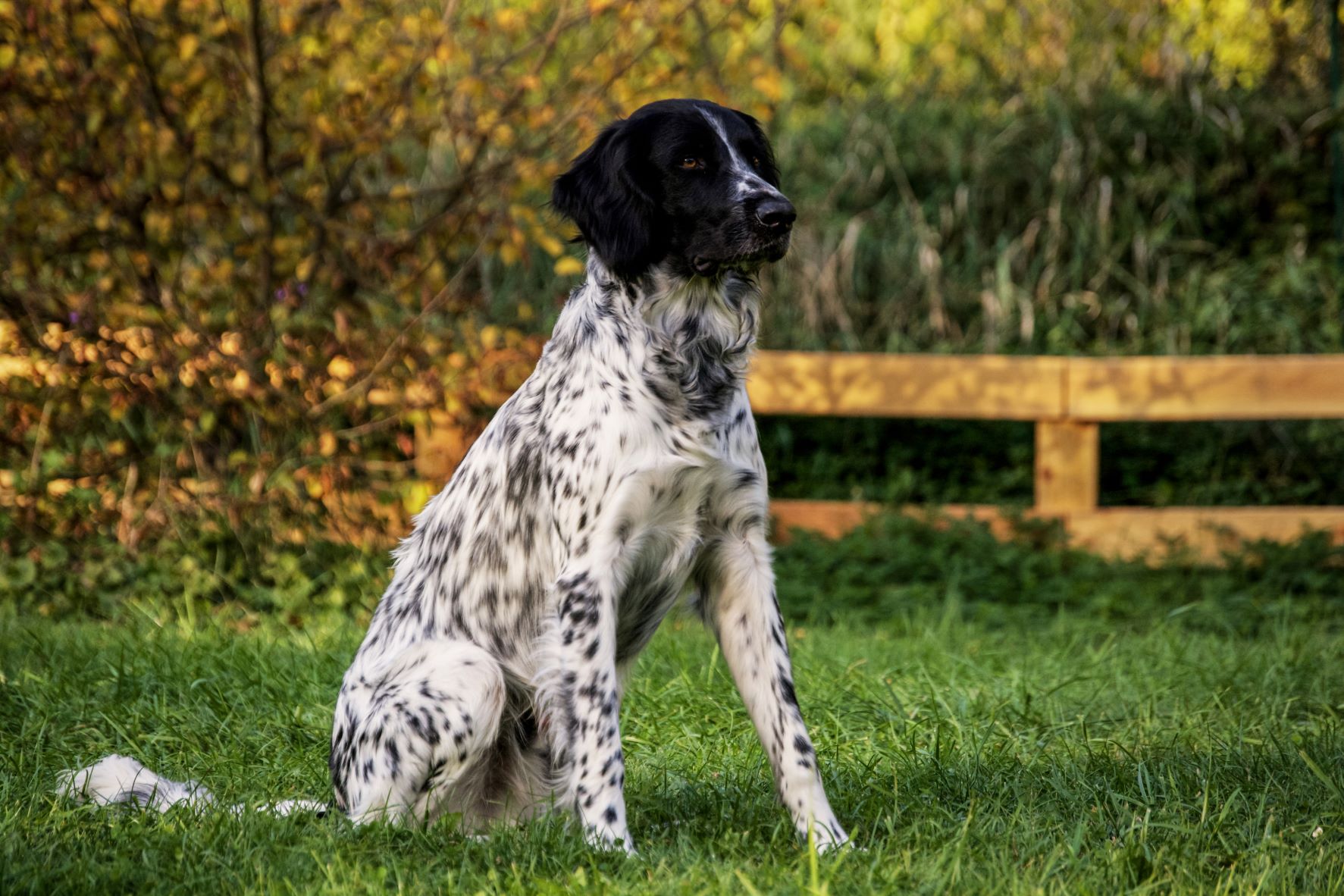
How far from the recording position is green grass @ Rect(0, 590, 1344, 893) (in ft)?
8.13

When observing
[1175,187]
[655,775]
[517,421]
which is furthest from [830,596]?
[1175,187]

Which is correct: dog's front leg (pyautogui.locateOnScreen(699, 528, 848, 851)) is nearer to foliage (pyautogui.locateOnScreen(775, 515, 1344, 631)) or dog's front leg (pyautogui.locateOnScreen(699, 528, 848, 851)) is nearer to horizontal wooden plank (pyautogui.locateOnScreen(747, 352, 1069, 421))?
foliage (pyautogui.locateOnScreen(775, 515, 1344, 631))

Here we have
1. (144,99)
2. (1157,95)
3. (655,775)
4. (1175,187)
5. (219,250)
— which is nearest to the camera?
(655,775)

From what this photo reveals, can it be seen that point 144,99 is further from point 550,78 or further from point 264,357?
point 550,78

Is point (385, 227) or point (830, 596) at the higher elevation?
point (385, 227)

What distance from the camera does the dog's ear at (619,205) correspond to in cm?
280

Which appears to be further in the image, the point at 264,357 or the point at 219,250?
the point at 219,250

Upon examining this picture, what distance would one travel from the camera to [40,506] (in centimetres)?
550

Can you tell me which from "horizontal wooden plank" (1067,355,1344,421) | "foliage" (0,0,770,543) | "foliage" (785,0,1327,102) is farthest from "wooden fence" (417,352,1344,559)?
"foliage" (785,0,1327,102)

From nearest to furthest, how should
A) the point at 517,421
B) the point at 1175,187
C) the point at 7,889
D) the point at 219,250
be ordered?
the point at 7,889 → the point at 517,421 → the point at 219,250 → the point at 1175,187

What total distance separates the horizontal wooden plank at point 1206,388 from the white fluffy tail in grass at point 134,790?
4074mm

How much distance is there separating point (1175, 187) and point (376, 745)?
23.7ft

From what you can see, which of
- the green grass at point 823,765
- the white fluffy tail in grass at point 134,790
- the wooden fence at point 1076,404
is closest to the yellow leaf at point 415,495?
the wooden fence at point 1076,404

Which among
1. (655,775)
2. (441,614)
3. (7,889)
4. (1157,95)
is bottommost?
(655,775)
